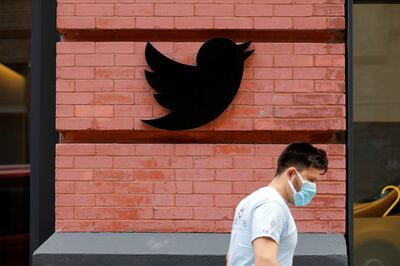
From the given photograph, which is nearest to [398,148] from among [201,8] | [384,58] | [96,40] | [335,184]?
[384,58]

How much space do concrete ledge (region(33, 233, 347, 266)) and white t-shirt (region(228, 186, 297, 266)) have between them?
1.53 m

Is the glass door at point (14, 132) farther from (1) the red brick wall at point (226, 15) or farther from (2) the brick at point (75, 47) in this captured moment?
(1) the red brick wall at point (226, 15)

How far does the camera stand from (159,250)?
4.74 meters

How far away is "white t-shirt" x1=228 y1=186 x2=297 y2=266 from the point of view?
2.97m

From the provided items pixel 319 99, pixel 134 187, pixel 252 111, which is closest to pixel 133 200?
pixel 134 187

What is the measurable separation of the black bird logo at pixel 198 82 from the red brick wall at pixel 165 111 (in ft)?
0.23

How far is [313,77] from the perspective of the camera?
16.3 feet

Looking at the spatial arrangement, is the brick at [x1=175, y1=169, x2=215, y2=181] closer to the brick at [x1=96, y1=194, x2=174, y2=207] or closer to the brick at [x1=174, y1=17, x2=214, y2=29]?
the brick at [x1=96, y1=194, x2=174, y2=207]

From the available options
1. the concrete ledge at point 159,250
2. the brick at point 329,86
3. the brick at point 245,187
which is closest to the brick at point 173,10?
the brick at point 329,86

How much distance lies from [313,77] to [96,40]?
168cm

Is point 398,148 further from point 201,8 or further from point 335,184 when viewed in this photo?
point 201,8

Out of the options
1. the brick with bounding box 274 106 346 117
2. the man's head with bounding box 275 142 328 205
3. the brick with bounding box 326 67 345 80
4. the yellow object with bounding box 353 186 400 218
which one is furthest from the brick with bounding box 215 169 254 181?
the man's head with bounding box 275 142 328 205

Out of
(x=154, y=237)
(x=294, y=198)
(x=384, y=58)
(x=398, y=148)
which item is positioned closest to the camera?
(x=294, y=198)

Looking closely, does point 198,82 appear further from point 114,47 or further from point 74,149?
point 74,149
